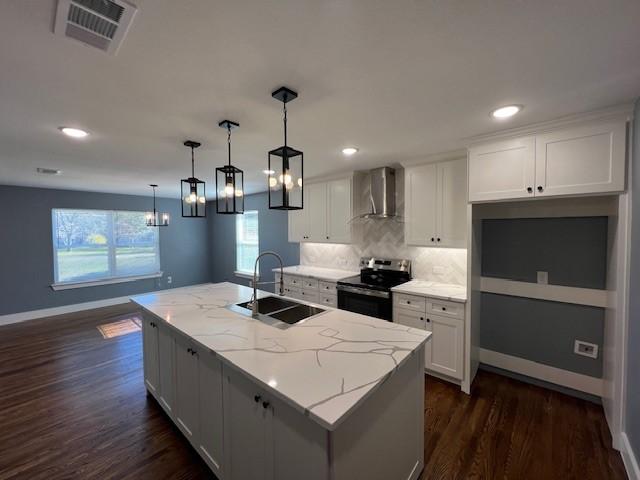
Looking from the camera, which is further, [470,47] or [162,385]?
[162,385]

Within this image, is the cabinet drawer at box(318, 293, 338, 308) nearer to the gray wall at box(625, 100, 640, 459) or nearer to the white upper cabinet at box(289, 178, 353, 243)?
the white upper cabinet at box(289, 178, 353, 243)

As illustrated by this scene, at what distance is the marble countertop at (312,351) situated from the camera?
42.6 inches

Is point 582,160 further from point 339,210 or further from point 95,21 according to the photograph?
point 95,21

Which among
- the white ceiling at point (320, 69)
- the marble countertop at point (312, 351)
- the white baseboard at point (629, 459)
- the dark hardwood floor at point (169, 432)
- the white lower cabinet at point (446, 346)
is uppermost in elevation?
the white ceiling at point (320, 69)

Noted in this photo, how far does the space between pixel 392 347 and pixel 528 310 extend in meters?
2.12

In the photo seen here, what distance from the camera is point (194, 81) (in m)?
1.53

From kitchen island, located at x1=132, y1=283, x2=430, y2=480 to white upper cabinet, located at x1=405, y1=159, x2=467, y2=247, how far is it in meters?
1.53

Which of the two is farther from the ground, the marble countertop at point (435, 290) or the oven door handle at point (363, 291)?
the marble countertop at point (435, 290)

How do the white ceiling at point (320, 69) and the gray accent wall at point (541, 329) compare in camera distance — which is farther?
the gray accent wall at point (541, 329)

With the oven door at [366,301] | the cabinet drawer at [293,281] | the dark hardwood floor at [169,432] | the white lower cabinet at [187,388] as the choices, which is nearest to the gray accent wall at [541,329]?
the dark hardwood floor at [169,432]

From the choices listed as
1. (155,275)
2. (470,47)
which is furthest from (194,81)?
(155,275)

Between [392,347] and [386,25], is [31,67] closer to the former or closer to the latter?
[386,25]

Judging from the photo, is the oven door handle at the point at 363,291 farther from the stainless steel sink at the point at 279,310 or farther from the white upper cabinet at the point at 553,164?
the white upper cabinet at the point at 553,164

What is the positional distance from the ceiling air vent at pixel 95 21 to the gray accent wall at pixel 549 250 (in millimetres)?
3238
